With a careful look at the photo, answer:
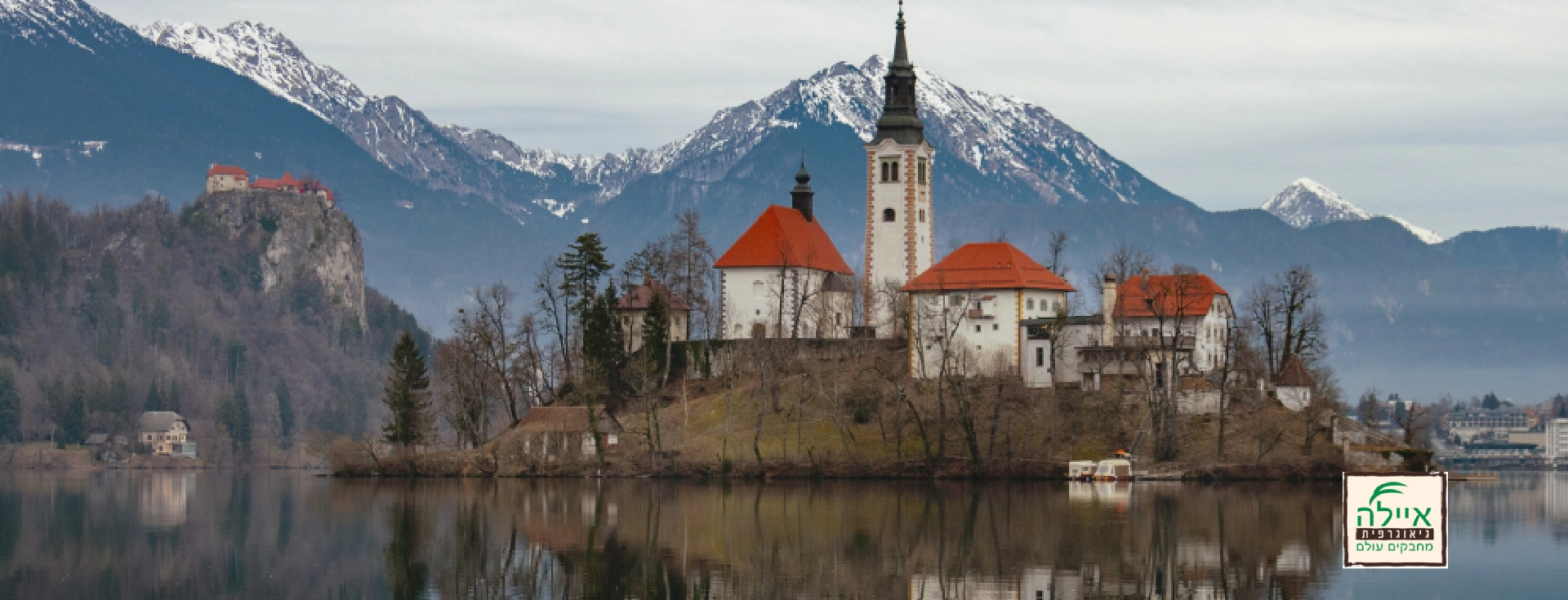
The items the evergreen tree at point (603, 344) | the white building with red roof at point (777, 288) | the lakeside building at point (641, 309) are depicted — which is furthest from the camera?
the white building with red roof at point (777, 288)

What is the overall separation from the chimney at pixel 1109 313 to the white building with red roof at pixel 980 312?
2410 mm

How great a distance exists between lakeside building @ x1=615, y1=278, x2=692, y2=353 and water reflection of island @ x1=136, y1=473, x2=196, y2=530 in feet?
85.8

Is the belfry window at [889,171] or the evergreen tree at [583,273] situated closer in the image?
the evergreen tree at [583,273]

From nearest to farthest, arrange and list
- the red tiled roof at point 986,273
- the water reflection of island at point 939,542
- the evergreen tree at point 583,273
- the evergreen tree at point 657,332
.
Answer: the water reflection of island at point 939,542, the red tiled roof at point 986,273, the evergreen tree at point 657,332, the evergreen tree at point 583,273

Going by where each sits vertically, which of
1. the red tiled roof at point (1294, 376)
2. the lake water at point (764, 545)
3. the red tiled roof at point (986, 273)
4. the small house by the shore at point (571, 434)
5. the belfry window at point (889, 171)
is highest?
the belfry window at point (889, 171)

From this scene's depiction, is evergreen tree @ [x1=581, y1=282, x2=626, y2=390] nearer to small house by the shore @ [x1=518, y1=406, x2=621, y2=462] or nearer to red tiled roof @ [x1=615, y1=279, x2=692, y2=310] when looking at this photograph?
red tiled roof @ [x1=615, y1=279, x2=692, y2=310]

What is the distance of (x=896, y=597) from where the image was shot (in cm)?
4856

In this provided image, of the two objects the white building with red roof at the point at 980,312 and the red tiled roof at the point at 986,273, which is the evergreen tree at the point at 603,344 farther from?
the red tiled roof at the point at 986,273

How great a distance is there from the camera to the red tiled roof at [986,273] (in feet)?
342

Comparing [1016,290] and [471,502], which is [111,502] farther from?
[1016,290]

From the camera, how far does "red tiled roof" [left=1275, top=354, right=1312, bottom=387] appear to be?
330 ft

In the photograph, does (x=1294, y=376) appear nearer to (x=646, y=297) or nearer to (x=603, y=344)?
(x=646, y=297)

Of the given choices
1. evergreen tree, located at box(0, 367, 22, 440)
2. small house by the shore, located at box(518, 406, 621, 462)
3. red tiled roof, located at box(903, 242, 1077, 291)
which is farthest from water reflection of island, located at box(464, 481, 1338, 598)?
evergreen tree, located at box(0, 367, 22, 440)

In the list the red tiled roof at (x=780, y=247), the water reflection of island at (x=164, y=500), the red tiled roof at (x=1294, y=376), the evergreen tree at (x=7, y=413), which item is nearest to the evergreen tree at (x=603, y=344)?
the red tiled roof at (x=780, y=247)
